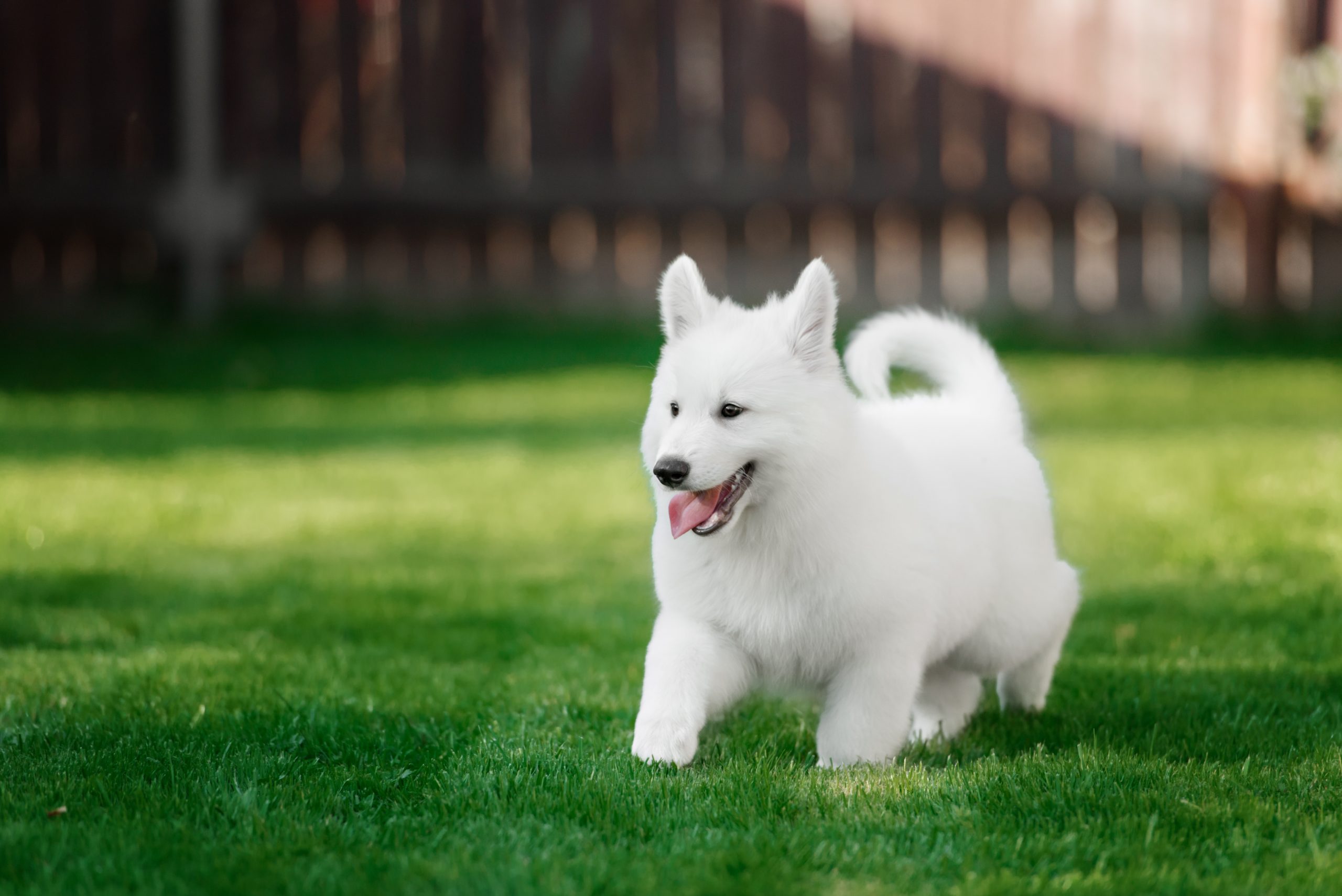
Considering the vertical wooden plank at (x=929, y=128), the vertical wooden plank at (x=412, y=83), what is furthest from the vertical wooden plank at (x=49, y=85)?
the vertical wooden plank at (x=929, y=128)

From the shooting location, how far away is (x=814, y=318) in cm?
330

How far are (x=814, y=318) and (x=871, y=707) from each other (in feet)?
2.71

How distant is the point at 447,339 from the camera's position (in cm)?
1027

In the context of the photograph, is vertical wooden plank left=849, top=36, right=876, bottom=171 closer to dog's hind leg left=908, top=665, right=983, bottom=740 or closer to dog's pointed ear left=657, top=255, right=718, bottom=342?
dog's hind leg left=908, top=665, right=983, bottom=740

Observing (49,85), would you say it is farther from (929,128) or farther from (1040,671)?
(1040,671)

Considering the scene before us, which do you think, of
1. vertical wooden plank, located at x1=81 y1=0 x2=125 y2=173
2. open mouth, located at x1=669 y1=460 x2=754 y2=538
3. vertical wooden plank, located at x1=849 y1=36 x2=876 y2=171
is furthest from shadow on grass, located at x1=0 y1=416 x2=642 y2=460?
open mouth, located at x1=669 y1=460 x2=754 y2=538

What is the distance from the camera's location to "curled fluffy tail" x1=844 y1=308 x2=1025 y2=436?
3.90 m

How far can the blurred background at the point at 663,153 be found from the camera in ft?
33.2

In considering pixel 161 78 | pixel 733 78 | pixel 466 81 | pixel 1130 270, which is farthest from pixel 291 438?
pixel 1130 270

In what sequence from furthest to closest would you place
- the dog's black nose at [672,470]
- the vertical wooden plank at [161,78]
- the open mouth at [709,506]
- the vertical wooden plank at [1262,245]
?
the vertical wooden plank at [161,78], the vertical wooden plank at [1262,245], the open mouth at [709,506], the dog's black nose at [672,470]

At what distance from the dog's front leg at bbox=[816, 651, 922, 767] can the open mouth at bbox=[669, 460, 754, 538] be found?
0.44 meters

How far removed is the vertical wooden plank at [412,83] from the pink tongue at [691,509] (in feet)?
25.3

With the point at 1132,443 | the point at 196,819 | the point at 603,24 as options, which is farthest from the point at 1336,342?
the point at 196,819

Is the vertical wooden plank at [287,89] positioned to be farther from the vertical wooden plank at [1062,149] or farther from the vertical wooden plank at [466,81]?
the vertical wooden plank at [1062,149]
